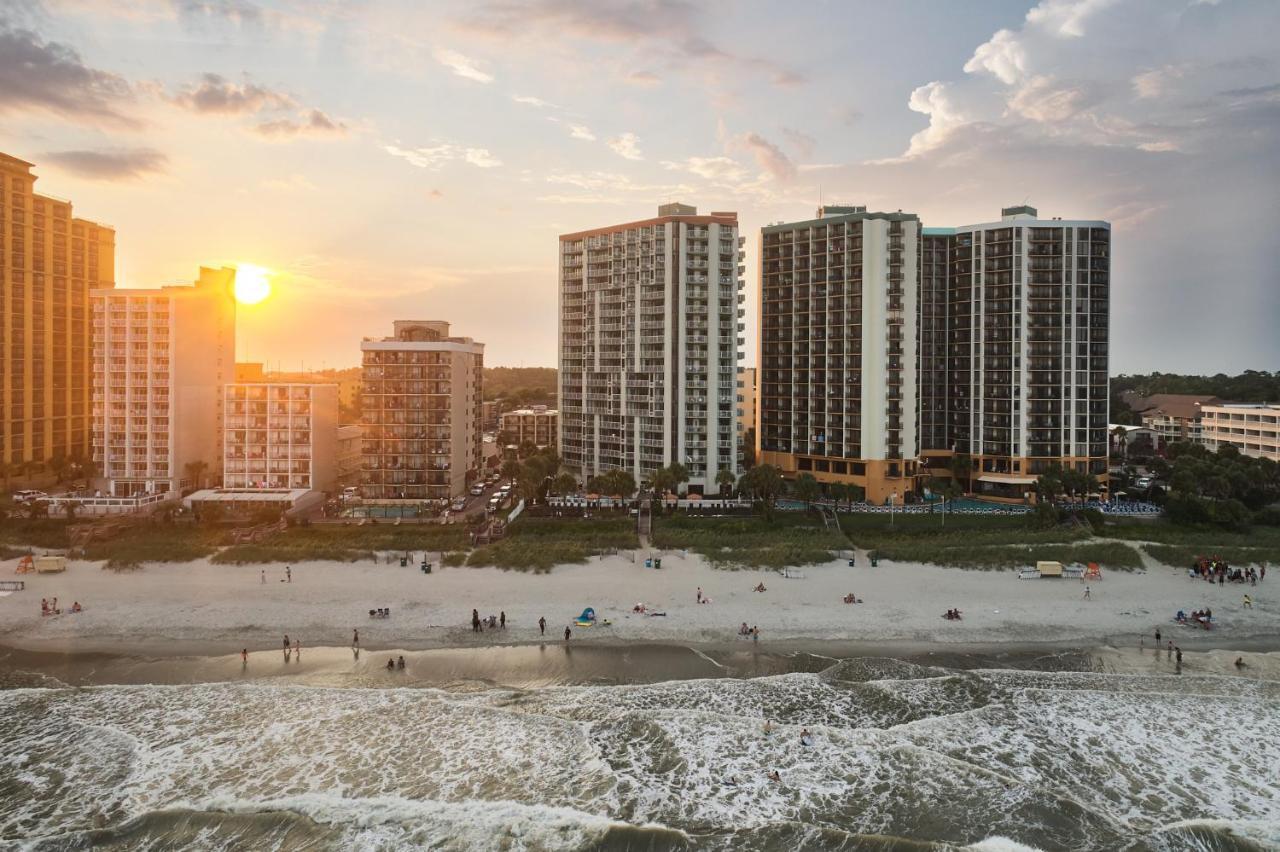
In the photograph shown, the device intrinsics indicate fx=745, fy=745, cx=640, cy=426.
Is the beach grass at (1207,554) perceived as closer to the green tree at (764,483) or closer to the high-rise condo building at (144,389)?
the green tree at (764,483)

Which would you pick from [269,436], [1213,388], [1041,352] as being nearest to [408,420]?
[269,436]

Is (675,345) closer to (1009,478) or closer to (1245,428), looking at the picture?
(1009,478)

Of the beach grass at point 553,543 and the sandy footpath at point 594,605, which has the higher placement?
the beach grass at point 553,543

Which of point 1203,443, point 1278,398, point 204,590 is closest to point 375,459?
point 204,590

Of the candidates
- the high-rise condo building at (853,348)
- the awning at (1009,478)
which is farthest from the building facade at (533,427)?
the awning at (1009,478)

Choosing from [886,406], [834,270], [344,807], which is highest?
[834,270]

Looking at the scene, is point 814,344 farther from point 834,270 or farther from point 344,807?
point 344,807
